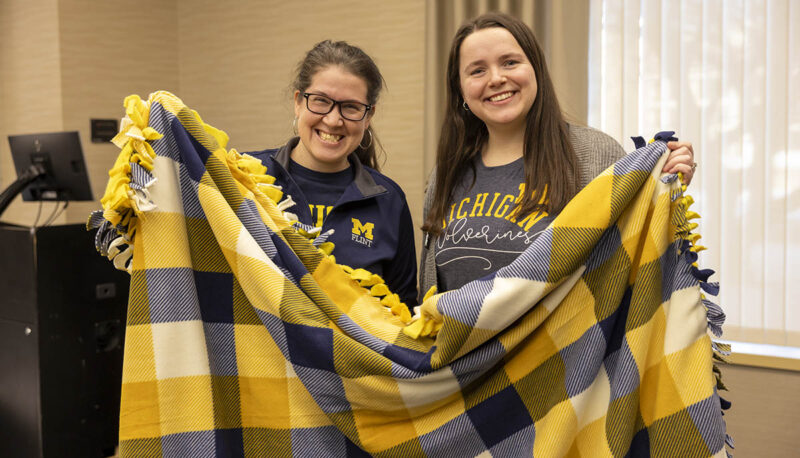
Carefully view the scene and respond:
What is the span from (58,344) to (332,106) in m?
1.78

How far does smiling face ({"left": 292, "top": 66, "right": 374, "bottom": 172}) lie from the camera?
1.66 metres

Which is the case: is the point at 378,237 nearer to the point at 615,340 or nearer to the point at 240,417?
the point at 240,417

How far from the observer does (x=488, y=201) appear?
5.27ft

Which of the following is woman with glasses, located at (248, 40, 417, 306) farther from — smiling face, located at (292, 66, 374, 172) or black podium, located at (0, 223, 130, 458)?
black podium, located at (0, 223, 130, 458)

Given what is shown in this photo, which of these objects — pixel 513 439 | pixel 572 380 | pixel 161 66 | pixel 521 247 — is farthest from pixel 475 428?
pixel 161 66

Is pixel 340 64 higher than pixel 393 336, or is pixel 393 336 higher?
pixel 340 64

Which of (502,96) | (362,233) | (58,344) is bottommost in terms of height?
(58,344)

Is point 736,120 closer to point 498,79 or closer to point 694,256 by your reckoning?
point 498,79

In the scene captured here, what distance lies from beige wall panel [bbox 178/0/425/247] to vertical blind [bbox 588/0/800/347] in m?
1.09

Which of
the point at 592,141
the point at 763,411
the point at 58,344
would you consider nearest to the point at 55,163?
the point at 58,344

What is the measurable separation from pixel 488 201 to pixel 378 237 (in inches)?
12.5

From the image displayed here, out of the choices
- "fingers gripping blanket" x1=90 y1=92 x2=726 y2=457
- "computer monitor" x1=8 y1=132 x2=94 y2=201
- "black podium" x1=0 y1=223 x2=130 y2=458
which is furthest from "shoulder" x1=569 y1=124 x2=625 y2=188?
"computer monitor" x1=8 y1=132 x2=94 y2=201

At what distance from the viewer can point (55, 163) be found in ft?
10.1

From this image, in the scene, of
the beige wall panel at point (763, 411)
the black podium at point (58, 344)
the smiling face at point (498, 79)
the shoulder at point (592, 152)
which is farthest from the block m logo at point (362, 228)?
the beige wall panel at point (763, 411)
